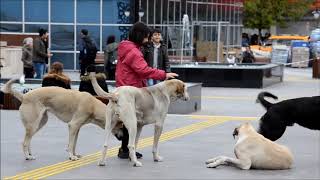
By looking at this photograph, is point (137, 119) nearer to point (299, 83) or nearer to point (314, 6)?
point (299, 83)

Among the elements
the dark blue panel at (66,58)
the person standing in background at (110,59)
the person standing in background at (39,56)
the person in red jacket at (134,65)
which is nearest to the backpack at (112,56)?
the person standing in background at (110,59)

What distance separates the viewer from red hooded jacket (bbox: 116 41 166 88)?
9859mm

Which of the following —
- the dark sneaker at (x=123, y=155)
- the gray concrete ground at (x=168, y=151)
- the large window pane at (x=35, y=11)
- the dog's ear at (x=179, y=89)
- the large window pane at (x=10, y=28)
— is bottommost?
the gray concrete ground at (x=168, y=151)

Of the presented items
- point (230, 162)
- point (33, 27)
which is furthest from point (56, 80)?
point (33, 27)

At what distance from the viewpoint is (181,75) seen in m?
25.1

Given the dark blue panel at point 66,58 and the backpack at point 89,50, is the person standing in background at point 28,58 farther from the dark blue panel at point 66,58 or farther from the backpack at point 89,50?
the dark blue panel at point 66,58

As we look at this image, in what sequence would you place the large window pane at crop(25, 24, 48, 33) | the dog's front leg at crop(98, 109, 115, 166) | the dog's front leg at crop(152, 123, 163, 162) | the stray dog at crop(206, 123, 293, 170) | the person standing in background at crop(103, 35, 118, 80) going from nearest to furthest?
the stray dog at crop(206, 123, 293, 170) < the dog's front leg at crop(98, 109, 115, 166) < the dog's front leg at crop(152, 123, 163, 162) < the person standing in background at crop(103, 35, 118, 80) < the large window pane at crop(25, 24, 48, 33)

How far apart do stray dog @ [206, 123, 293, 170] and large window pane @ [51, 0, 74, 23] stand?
2508 cm

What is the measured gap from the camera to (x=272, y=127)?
10148mm

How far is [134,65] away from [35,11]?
25.0 meters

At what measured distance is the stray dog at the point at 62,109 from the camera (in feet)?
33.7

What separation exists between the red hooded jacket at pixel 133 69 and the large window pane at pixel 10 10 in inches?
978

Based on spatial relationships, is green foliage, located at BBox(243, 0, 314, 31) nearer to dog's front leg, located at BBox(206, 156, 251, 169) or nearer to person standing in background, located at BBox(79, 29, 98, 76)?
person standing in background, located at BBox(79, 29, 98, 76)

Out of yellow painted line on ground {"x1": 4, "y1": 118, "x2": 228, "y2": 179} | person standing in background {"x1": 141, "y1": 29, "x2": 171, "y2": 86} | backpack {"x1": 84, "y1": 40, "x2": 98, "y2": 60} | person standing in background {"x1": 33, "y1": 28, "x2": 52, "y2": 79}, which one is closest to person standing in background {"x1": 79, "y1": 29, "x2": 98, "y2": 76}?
backpack {"x1": 84, "y1": 40, "x2": 98, "y2": 60}
